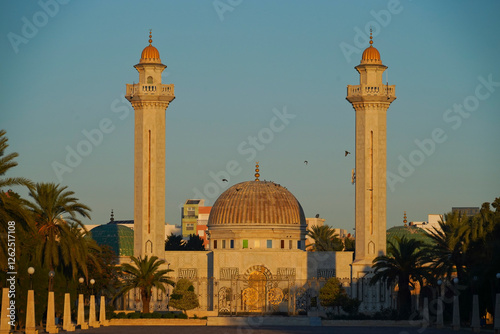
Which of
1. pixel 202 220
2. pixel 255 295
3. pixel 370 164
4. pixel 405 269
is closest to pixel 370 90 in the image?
pixel 370 164

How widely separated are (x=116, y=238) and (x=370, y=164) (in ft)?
80.1

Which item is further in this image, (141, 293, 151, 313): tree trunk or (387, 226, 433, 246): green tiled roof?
(387, 226, 433, 246): green tiled roof

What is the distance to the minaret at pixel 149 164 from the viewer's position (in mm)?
76812

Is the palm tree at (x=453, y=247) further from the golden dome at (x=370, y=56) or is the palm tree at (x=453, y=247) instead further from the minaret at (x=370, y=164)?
the golden dome at (x=370, y=56)

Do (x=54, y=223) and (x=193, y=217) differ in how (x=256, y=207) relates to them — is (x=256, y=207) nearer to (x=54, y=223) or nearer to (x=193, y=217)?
(x=54, y=223)

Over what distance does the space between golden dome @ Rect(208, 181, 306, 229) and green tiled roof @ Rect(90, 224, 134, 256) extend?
28.9ft

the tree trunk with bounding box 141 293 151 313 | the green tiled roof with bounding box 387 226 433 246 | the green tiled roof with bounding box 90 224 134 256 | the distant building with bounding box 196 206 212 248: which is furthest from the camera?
the distant building with bounding box 196 206 212 248

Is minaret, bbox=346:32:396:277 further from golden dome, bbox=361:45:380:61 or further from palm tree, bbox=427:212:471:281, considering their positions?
palm tree, bbox=427:212:471:281

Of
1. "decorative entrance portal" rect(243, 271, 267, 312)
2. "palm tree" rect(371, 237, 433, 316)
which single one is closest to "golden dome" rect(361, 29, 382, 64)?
"palm tree" rect(371, 237, 433, 316)

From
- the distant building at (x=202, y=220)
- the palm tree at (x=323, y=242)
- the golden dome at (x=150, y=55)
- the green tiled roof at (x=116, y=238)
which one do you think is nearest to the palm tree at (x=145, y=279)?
the golden dome at (x=150, y=55)

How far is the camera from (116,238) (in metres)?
90.7

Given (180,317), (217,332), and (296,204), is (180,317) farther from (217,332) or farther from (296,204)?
(296,204)

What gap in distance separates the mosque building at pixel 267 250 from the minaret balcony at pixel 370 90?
0.22 feet

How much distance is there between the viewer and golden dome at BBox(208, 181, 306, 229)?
273 ft
